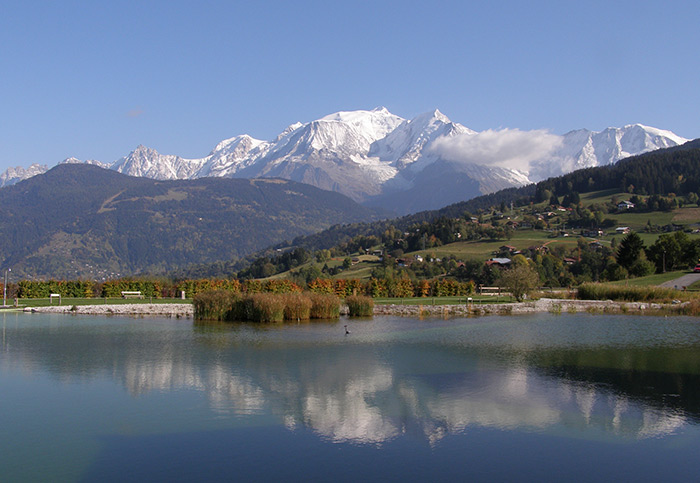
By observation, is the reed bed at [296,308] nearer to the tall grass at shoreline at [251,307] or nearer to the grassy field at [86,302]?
the tall grass at shoreline at [251,307]

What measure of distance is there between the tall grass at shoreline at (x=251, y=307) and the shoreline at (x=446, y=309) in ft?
14.5

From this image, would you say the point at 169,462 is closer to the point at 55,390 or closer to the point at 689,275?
the point at 55,390

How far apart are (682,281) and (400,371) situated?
57.4 m

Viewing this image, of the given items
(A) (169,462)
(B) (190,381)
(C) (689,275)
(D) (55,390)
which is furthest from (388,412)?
(C) (689,275)

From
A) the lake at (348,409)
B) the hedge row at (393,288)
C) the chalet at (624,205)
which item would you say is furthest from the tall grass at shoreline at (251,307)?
the chalet at (624,205)

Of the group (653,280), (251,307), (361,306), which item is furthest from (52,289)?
(653,280)

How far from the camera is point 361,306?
5547cm

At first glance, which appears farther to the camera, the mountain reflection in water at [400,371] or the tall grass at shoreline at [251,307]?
the tall grass at shoreline at [251,307]

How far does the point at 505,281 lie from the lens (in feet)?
230

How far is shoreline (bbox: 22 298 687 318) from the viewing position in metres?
56.0

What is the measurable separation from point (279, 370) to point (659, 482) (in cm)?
1598

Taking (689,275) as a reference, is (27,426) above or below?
below

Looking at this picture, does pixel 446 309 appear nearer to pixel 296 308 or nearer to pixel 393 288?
pixel 296 308

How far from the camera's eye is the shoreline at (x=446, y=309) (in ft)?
184
